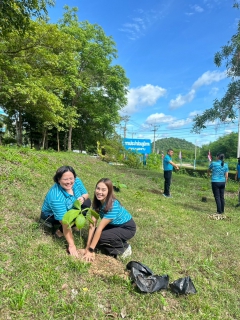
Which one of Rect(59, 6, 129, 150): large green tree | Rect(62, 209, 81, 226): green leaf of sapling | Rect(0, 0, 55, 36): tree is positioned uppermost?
Rect(59, 6, 129, 150): large green tree

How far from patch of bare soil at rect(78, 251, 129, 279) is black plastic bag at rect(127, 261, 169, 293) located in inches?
5.7

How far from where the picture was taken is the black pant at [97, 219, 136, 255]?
10.2ft

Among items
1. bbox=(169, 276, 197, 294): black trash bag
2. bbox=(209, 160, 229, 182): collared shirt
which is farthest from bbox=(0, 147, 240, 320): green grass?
bbox=(209, 160, 229, 182): collared shirt

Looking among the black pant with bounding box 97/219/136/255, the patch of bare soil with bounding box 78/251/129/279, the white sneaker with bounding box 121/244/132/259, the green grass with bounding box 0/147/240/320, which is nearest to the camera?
the green grass with bounding box 0/147/240/320

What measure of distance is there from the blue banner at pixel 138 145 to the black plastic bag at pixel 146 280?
2130 cm

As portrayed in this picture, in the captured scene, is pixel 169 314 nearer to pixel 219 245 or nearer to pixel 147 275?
pixel 147 275

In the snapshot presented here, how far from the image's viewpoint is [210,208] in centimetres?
755

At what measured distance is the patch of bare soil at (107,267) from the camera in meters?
2.72

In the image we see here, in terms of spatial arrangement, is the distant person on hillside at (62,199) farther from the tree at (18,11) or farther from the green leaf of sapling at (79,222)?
the tree at (18,11)

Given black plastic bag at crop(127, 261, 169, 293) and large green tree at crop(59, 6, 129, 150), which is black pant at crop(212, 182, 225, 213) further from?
large green tree at crop(59, 6, 129, 150)

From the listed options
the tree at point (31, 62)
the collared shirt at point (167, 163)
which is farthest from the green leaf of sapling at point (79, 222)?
the tree at point (31, 62)

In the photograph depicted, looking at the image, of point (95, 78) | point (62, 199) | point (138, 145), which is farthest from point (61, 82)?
point (62, 199)

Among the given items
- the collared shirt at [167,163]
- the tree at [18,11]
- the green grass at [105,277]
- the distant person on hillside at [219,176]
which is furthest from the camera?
the collared shirt at [167,163]

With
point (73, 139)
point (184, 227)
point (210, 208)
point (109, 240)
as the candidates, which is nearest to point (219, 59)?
point (210, 208)
